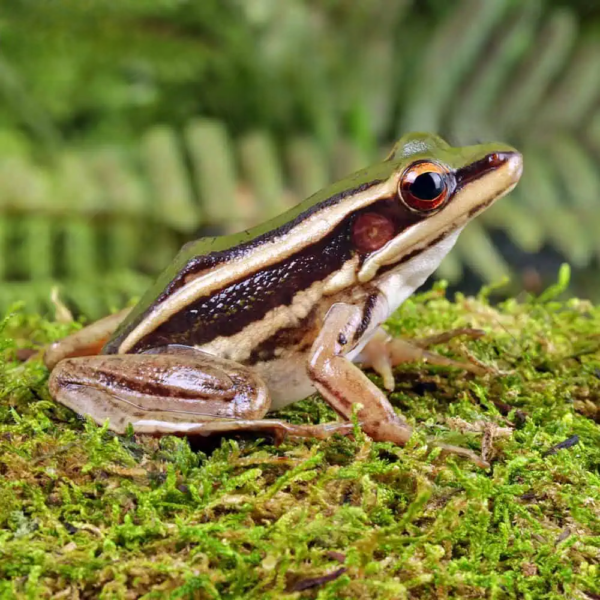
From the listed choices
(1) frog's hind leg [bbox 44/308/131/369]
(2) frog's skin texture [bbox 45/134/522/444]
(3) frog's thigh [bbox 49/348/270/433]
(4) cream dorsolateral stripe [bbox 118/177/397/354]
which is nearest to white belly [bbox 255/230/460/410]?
(2) frog's skin texture [bbox 45/134/522/444]

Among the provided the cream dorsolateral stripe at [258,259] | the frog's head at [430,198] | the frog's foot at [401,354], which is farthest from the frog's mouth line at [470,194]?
the frog's foot at [401,354]

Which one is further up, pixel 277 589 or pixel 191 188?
pixel 191 188

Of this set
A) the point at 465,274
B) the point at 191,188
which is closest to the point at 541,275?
the point at 465,274

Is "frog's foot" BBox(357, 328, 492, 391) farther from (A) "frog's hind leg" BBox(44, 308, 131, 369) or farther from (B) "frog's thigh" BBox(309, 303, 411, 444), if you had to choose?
(A) "frog's hind leg" BBox(44, 308, 131, 369)

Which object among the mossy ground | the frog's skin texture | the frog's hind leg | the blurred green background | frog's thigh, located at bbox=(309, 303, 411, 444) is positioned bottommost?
the mossy ground

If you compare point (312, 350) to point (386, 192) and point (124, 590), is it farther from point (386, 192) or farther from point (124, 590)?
point (124, 590)
